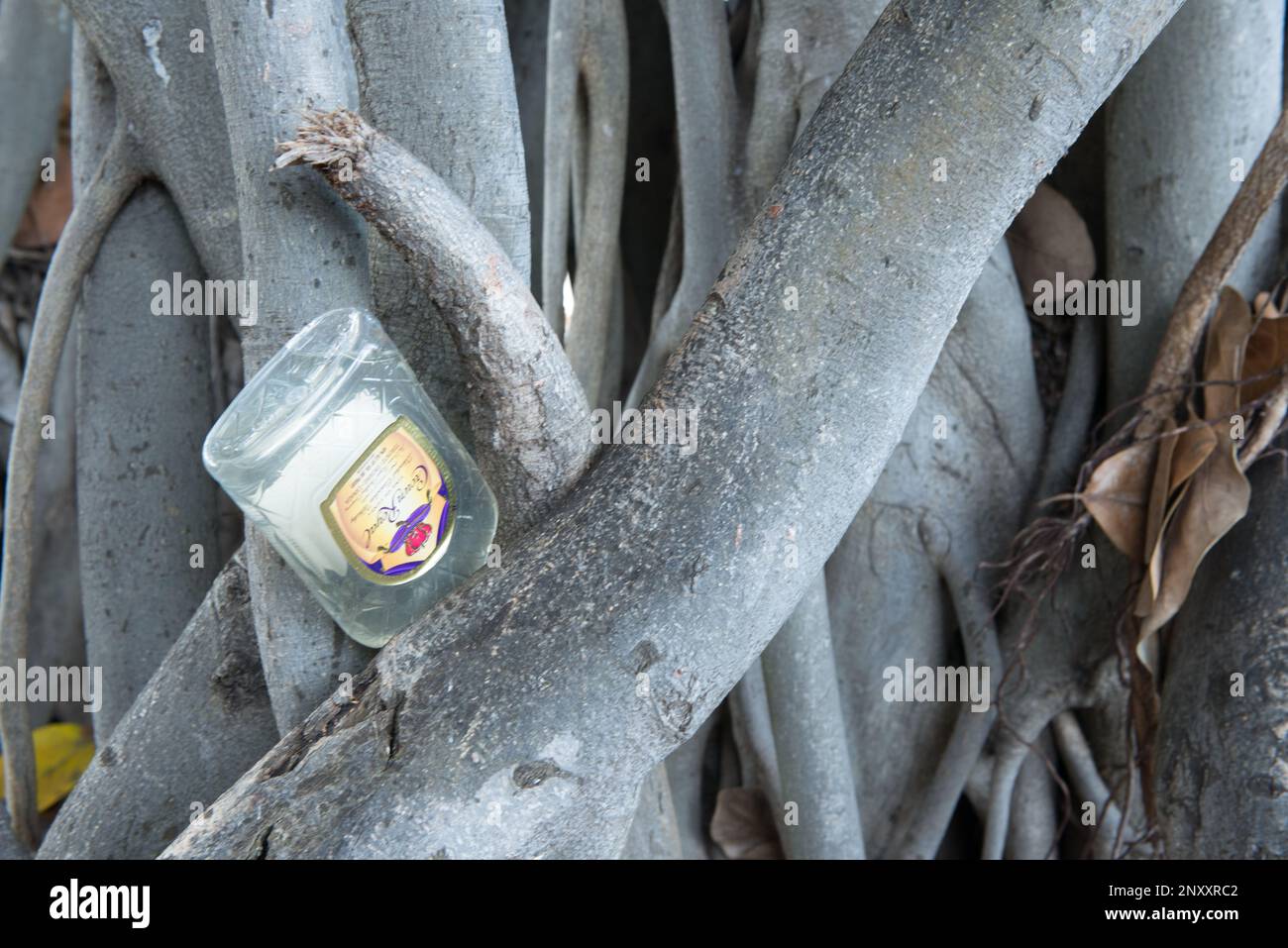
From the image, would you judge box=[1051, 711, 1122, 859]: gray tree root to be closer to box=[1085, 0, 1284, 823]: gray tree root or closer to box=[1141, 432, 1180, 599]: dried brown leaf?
box=[1085, 0, 1284, 823]: gray tree root

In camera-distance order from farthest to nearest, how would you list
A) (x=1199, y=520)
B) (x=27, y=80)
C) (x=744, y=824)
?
(x=27, y=80)
(x=744, y=824)
(x=1199, y=520)

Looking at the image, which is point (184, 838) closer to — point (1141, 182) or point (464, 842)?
point (464, 842)

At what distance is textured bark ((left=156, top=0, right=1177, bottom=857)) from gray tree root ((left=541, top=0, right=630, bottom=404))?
0.61 m

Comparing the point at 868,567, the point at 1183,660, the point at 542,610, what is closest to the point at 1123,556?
the point at 1183,660

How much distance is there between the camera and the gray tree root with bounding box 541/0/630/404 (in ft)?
4.28

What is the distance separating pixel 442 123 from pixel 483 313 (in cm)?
18

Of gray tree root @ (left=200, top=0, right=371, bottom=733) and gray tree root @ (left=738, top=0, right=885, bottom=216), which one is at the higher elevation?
gray tree root @ (left=738, top=0, right=885, bottom=216)

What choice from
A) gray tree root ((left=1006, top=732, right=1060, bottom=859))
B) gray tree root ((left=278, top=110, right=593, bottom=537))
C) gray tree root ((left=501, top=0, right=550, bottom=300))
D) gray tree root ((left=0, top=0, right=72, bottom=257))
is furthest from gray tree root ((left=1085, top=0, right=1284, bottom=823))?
gray tree root ((left=0, top=0, right=72, bottom=257))

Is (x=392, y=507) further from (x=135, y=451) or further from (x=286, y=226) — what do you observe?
(x=135, y=451)

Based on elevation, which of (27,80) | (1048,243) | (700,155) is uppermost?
(27,80)

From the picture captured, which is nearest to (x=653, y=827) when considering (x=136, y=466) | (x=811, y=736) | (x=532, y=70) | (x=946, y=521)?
(x=811, y=736)

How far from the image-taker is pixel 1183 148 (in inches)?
46.4
